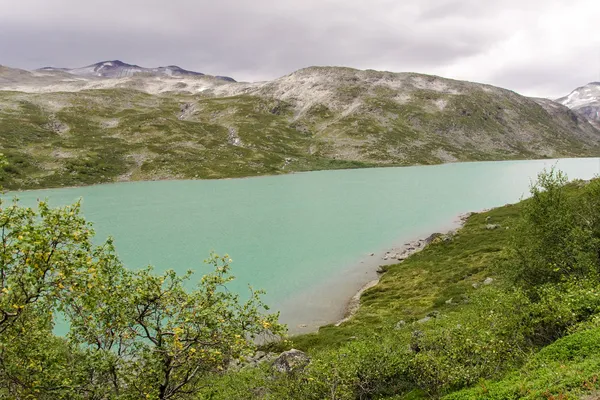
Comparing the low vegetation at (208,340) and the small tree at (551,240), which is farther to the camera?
the small tree at (551,240)

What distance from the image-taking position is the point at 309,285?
51.3 metres

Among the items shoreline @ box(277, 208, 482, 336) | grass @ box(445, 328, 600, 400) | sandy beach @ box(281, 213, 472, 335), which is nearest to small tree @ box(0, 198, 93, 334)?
grass @ box(445, 328, 600, 400)

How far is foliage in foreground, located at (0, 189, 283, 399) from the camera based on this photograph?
10.9 meters

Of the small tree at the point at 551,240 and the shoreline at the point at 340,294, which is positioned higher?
the small tree at the point at 551,240

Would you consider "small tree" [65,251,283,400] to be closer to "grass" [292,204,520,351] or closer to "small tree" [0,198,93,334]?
"small tree" [0,198,93,334]

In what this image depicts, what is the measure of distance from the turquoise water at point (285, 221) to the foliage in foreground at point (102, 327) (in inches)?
1185

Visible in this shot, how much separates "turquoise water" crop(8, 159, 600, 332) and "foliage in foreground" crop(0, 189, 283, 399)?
30097 mm

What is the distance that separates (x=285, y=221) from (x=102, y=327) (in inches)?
3101

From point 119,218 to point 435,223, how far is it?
84.8 meters

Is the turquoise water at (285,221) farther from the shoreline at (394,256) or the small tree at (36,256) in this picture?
the small tree at (36,256)

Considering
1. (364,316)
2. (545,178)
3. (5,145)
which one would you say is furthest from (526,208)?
(5,145)

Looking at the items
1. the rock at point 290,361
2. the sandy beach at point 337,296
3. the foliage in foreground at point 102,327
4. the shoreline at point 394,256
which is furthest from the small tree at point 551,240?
the foliage in foreground at point 102,327

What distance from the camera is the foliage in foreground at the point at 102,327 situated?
35.7ft

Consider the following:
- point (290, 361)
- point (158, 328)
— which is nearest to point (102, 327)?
point (158, 328)
